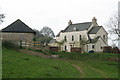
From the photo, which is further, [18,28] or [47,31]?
[47,31]

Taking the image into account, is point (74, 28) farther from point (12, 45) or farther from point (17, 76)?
point (17, 76)

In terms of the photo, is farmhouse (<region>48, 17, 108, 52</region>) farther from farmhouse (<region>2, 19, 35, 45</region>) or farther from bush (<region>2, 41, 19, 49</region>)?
bush (<region>2, 41, 19, 49</region>)

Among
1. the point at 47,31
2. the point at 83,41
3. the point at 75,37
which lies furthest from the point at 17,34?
the point at 47,31

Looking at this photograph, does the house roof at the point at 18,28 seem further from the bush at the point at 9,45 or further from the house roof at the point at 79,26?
the house roof at the point at 79,26

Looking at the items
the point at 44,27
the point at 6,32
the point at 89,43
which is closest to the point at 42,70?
the point at 6,32

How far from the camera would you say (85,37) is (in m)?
60.6

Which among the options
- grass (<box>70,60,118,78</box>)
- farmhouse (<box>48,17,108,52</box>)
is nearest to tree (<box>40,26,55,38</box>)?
farmhouse (<box>48,17,108,52</box>)

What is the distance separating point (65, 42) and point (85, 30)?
30.5 ft

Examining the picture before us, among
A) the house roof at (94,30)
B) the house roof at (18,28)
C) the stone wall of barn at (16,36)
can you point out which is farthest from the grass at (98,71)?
the house roof at (94,30)

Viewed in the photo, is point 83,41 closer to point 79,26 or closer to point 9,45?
point 79,26

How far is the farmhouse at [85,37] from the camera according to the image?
5744cm

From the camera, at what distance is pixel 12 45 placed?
35.5 m

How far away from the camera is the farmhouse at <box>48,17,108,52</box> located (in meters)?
57.4

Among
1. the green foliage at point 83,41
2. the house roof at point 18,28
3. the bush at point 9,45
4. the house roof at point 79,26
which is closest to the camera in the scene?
the bush at point 9,45
